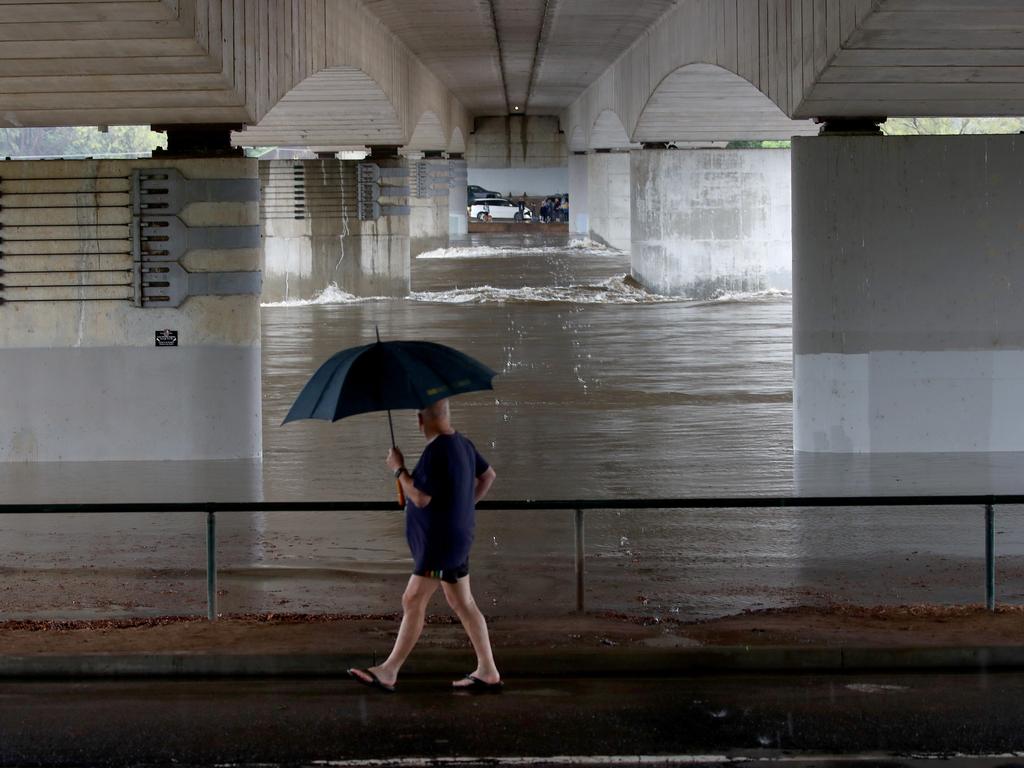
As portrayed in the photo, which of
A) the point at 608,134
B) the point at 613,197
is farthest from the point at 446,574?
the point at 613,197

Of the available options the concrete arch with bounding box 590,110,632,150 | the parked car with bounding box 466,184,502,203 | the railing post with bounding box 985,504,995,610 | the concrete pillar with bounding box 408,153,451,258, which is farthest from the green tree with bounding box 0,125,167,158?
the railing post with bounding box 985,504,995,610

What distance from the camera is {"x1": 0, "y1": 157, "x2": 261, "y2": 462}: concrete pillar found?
50.6 ft

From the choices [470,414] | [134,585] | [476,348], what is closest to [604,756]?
[134,585]

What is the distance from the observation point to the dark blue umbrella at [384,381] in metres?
7.27

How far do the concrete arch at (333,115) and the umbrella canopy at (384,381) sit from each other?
15.9 meters

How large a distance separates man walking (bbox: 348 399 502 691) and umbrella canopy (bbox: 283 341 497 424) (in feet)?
0.38

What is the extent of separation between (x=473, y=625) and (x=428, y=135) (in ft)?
149

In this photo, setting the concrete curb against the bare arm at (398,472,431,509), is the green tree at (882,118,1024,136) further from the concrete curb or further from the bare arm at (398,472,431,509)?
the bare arm at (398,472,431,509)

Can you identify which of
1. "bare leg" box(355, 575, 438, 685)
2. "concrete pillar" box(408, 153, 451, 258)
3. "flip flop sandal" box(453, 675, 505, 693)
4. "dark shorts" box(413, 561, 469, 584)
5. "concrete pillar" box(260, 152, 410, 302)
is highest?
"concrete pillar" box(408, 153, 451, 258)

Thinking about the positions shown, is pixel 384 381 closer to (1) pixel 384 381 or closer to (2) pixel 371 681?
(1) pixel 384 381

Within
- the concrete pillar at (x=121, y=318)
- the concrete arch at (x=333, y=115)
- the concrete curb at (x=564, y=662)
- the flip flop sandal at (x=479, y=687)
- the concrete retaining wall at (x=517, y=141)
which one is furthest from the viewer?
the concrete retaining wall at (x=517, y=141)

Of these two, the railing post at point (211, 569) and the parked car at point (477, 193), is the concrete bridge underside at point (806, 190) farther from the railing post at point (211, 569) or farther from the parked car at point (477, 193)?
the parked car at point (477, 193)

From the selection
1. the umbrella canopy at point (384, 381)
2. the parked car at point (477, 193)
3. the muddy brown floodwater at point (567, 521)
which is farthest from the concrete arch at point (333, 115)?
the parked car at point (477, 193)

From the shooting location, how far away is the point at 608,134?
55219 millimetres
